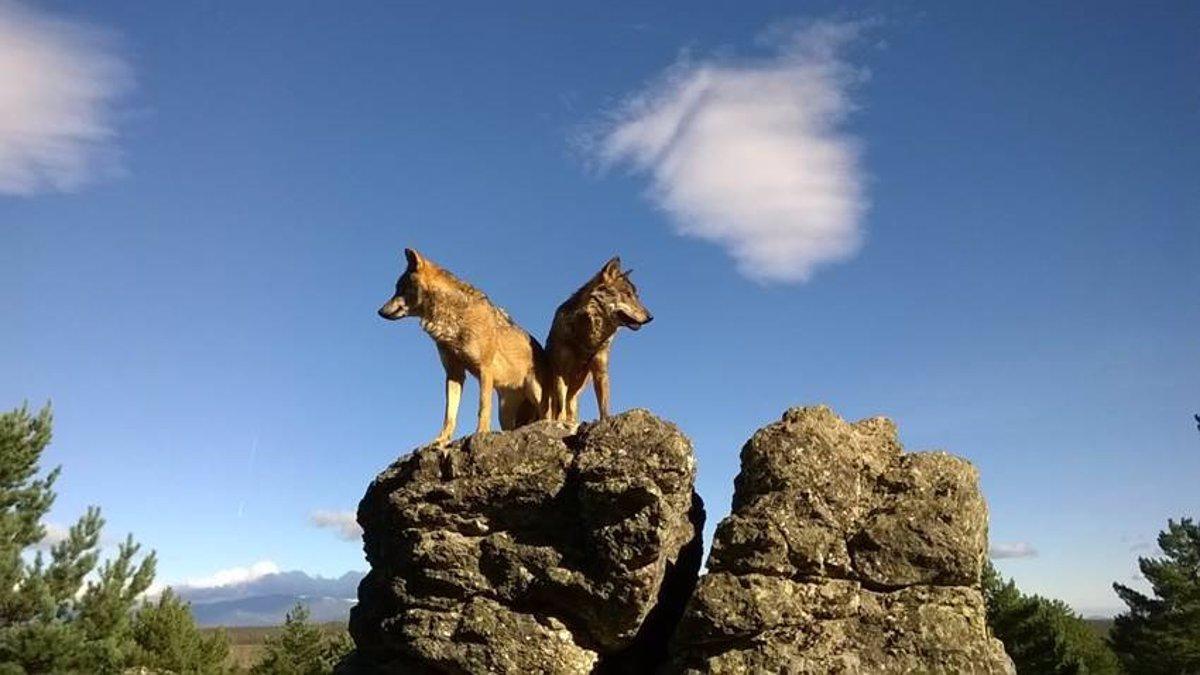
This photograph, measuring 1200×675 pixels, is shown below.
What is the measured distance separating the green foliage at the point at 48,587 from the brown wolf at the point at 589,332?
16.4 m

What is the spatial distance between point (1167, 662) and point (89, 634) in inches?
1770

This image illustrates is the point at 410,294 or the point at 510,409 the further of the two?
the point at 510,409

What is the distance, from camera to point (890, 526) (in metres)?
13.6

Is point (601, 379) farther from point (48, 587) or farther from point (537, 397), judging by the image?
point (48, 587)

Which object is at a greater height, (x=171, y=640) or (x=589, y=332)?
(x=589, y=332)

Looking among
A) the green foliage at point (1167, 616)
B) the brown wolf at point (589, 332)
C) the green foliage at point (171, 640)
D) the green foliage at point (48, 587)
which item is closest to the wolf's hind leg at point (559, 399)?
the brown wolf at point (589, 332)

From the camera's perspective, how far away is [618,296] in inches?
612

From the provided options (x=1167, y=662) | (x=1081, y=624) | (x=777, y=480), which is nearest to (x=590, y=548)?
(x=777, y=480)

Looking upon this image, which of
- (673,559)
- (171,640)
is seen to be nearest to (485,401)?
(673,559)

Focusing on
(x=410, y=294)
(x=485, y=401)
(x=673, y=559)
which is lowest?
(x=673, y=559)

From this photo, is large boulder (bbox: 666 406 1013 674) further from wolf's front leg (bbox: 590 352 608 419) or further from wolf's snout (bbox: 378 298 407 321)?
wolf's snout (bbox: 378 298 407 321)

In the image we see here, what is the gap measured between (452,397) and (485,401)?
0.61 meters

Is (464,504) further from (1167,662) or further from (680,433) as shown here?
(1167,662)

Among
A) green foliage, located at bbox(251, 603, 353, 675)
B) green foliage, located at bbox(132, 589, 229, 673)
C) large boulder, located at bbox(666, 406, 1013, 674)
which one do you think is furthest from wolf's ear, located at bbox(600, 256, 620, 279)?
green foliage, located at bbox(251, 603, 353, 675)
